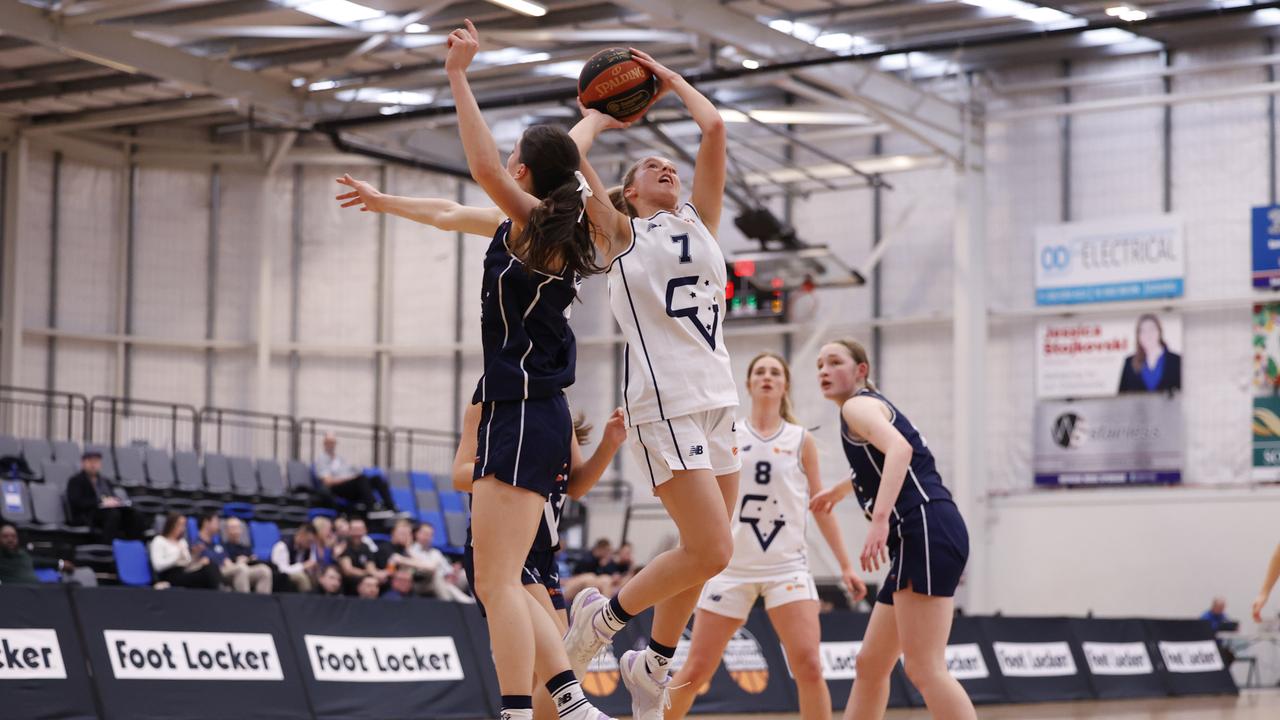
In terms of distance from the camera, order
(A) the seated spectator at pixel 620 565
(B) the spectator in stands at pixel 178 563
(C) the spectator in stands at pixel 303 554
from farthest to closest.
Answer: (A) the seated spectator at pixel 620 565, (C) the spectator in stands at pixel 303 554, (B) the spectator in stands at pixel 178 563

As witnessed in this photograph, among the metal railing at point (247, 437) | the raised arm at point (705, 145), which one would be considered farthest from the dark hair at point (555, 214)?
the metal railing at point (247, 437)

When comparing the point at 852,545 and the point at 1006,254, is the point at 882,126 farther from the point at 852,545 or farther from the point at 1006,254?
the point at 852,545

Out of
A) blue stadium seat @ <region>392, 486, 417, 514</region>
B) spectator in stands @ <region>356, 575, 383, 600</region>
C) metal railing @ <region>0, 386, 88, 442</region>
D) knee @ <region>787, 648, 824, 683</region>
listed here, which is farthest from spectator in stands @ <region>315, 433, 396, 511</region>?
knee @ <region>787, 648, 824, 683</region>

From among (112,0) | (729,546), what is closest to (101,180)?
(112,0)

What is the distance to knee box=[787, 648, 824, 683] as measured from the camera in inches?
279

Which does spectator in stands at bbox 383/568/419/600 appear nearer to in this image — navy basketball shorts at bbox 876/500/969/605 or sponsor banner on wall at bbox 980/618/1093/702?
sponsor banner on wall at bbox 980/618/1093/702

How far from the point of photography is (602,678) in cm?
1126

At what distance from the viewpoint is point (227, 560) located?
15.9 metres

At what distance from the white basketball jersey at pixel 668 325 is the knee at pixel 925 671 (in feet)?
4.41

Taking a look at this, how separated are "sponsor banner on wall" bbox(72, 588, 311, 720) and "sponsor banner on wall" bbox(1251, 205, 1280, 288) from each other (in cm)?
1645

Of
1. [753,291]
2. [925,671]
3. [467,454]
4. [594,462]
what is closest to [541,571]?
[594,462]

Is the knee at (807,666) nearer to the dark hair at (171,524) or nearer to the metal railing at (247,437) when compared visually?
the dark hair at (171,524)

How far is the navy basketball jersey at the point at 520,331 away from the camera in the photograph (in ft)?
16.4

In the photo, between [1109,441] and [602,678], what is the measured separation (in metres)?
13.4
